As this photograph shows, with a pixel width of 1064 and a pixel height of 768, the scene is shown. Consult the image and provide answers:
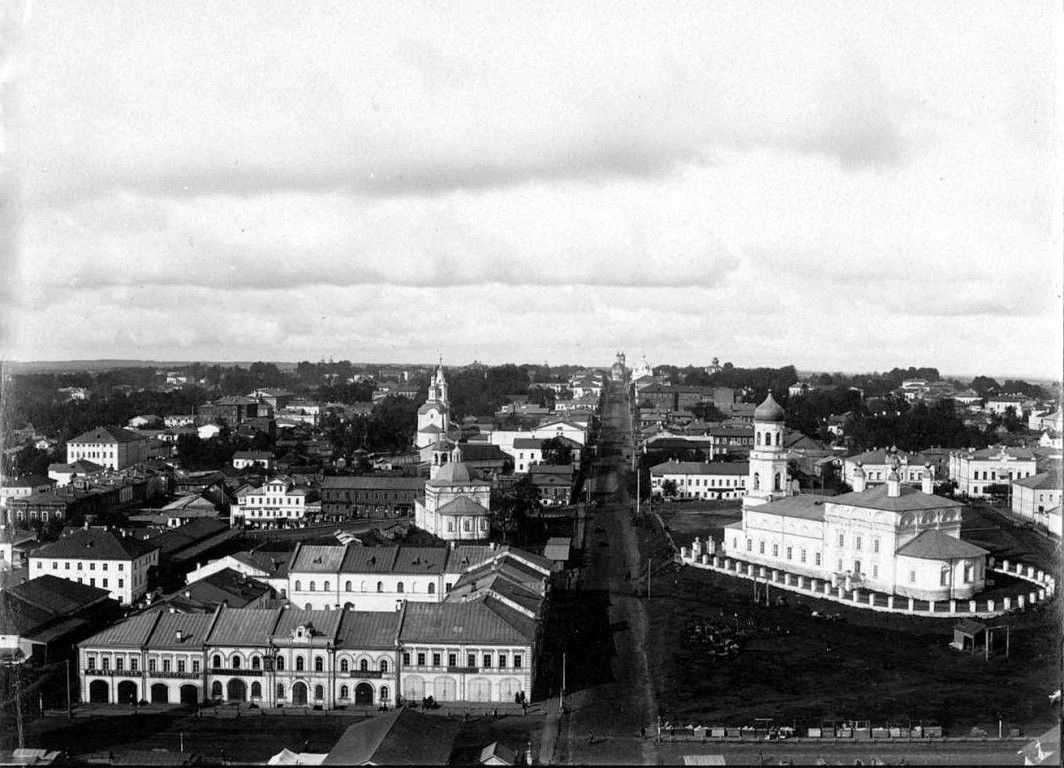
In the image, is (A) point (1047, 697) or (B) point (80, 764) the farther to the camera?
(A) point (1047, 697)

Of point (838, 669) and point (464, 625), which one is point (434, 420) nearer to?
point (464, 625)

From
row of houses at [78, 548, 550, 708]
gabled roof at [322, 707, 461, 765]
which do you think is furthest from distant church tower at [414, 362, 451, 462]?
gabled roof at [322, 707, 461, 765]

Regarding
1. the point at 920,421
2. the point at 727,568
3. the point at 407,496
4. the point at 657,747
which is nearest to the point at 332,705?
the point at 657,747

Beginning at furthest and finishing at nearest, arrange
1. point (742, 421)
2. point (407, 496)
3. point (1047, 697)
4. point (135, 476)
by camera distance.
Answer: point (742, 421)
point (135, 476)
point (407, 496)
point (1047, 697)

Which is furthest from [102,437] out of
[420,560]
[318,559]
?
[420,560]

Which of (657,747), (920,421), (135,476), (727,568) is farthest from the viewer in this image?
(920,421)

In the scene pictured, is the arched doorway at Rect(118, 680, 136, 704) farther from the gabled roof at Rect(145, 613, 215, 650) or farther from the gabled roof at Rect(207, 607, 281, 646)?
the gabled roof at Rect(207, 607, 281, 646)

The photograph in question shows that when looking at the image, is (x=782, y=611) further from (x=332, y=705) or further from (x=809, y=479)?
(x=809, y=479)
